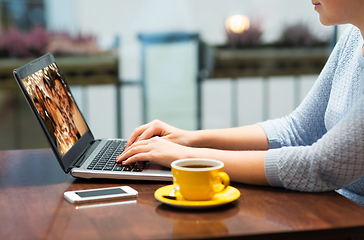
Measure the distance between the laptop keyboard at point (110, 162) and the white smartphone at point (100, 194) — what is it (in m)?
0.09

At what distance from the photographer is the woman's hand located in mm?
830

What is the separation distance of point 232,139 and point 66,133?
0.44 meters

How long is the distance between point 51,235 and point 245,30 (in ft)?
10.8

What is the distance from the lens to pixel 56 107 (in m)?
0.92

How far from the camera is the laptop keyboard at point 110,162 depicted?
A: 2.76 ft

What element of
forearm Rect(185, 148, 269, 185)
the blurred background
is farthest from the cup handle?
the blurred background

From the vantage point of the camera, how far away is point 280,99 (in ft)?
11.8

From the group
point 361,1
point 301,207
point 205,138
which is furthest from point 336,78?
point 301,207

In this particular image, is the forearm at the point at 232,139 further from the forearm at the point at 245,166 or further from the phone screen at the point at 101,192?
the phone screen at the point at 101,192

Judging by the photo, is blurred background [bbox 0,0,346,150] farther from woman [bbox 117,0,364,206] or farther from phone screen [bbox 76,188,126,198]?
phone screen [bbox 76,188,126,198]

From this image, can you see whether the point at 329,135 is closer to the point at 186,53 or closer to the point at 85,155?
the point at 85,155

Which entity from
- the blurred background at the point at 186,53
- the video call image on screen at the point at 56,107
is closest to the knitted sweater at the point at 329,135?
the video call image on screen at the point at 56,107

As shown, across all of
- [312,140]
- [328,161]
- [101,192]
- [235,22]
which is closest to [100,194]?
[101,192]

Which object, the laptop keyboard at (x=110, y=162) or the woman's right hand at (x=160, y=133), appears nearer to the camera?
the laptop keyboard at (x=110, y=162)
